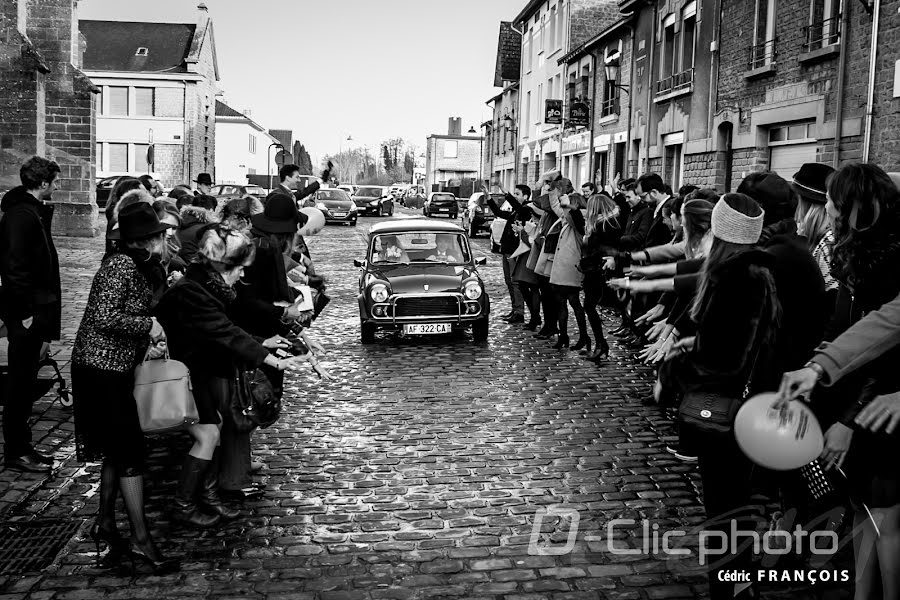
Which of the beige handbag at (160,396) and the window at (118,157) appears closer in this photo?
the beige handbag at (160,396)

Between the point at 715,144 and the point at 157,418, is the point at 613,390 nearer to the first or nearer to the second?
the point at 157,418

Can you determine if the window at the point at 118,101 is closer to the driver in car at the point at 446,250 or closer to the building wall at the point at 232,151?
the building wall at the point at 232,151

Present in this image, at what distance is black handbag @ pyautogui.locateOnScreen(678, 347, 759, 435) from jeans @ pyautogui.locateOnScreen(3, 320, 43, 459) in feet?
14.7

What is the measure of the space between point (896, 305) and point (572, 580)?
2034 millimetres

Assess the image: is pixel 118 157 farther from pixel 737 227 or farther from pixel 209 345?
pixel 737 227

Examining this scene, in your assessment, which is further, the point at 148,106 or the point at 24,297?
the point at 148,106

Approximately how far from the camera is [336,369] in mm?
10258

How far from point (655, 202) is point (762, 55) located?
7.98m

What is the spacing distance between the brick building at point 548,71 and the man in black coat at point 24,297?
94.0ft

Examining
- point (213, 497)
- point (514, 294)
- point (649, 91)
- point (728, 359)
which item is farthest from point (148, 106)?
point (728, 359)

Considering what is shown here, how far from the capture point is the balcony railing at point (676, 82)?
21938 millimetres

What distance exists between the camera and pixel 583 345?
11547mm

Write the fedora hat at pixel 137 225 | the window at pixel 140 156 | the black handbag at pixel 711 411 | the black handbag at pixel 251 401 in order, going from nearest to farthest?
the black handbag at pixel 711 411 → the fedora hat at pixel 137 225 → the black handbag at pixel 251 401 → the window at pixel 140 156

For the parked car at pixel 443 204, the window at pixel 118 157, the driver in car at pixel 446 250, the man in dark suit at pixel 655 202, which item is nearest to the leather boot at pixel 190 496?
the man in dark suit at pixel 655 202
